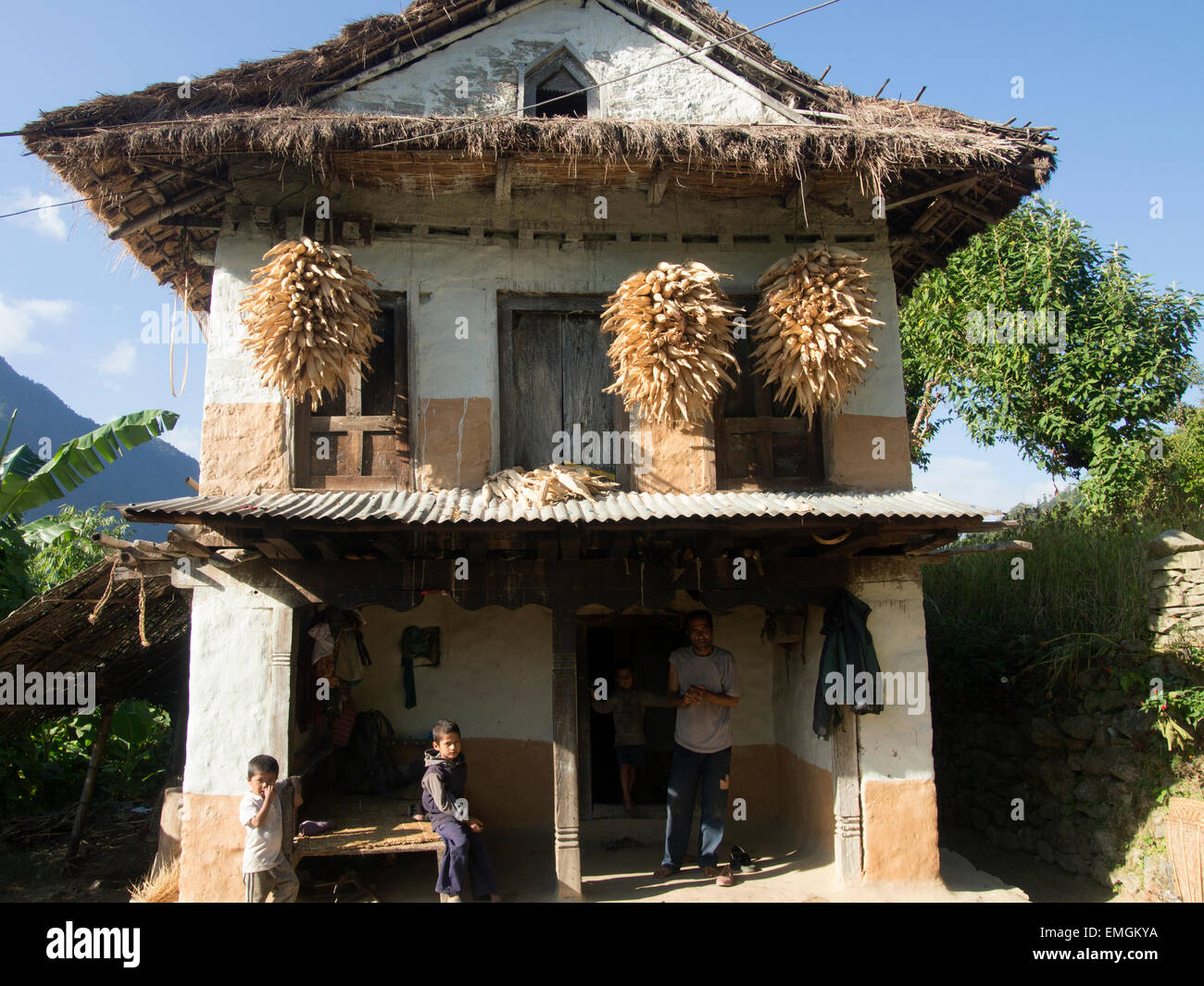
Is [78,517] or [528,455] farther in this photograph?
[78,517]

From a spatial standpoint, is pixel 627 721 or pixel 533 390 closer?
pixel 533 390

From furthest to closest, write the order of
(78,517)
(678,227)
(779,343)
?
1. (78,517)
2. (678,227)
3. (779,343)

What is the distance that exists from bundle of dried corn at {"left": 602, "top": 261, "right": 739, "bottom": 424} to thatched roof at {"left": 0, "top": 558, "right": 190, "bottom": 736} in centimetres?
483

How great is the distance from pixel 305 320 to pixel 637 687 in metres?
4.99

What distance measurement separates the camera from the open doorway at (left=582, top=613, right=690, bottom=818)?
347 inches

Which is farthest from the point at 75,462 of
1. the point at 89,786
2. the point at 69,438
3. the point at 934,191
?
the point at 69,438

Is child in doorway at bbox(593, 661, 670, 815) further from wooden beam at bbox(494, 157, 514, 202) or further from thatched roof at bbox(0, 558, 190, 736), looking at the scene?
wooden beam at bbox(494, 157, 514, 202)

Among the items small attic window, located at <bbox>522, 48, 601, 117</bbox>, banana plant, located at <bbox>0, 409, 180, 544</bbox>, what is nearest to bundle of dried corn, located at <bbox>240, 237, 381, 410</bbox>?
small attic window, located at <bbox>522, 48, 601, 117</bbox>

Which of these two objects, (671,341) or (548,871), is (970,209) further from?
(548,871)

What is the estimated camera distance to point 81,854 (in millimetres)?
9633

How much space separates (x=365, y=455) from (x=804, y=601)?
13.0 ft
